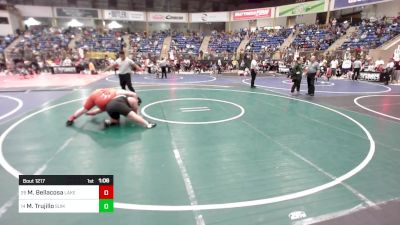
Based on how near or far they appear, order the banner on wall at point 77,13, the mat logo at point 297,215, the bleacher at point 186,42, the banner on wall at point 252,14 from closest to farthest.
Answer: the mat logo at point 297,215, the bleacher at point 186,42, the banner on wall at point 252,14, the banner on wall at point 77,13

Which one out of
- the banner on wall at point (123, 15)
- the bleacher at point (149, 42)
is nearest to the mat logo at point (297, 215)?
the bleacher at point (149, 42)

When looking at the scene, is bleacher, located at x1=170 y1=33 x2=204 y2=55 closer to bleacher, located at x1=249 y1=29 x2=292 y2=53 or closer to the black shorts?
bleacher, located at x1=249 y1=29 x2=292 y2=53

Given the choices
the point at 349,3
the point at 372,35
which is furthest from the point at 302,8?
the point at 372,35

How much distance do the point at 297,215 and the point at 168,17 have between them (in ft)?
123

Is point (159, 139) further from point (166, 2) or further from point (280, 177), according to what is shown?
point (166, 2)

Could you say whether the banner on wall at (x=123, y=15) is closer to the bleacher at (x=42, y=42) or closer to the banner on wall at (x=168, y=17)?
the banner on wall at (x=168, y=17)

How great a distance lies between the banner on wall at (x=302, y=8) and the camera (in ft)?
92.6

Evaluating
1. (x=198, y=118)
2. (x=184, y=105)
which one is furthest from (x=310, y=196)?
(x=184, y=105)

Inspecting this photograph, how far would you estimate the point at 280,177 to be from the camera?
4031mm

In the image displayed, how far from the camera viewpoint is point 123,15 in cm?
→ 3550

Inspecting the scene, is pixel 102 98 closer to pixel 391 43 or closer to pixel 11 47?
pixel 391 43

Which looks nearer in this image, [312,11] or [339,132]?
[339,132]

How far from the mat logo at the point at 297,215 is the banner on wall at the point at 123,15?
36.6 meters

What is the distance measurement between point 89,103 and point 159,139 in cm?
204
